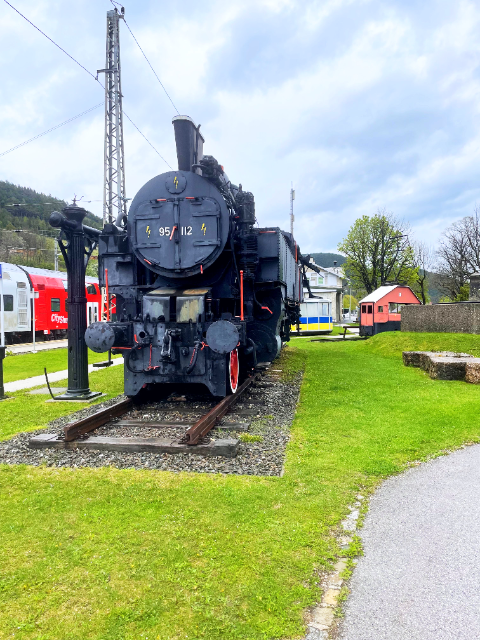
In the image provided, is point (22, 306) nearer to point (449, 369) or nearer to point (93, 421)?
point (93, 421)

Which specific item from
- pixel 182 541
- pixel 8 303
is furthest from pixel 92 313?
pixel 182 541

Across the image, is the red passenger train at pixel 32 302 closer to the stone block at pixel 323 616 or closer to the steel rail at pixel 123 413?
the steel rail at pixel 123 413

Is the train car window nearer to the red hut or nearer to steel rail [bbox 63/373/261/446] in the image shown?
steel rail [bbox 63/373/261/446]

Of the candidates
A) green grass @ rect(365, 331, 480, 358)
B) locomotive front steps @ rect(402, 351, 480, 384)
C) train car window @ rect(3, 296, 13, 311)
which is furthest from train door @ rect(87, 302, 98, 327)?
locomotive front steps @ rect(402, 351, 480, 384)

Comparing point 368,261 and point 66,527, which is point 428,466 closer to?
point 66,527

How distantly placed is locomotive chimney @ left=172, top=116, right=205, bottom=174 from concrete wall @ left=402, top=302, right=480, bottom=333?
471 inches

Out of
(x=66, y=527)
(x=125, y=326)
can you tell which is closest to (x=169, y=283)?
(x=125, y=326)

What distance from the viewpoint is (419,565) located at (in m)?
3.04

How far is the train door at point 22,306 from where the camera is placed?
2106 centimetres

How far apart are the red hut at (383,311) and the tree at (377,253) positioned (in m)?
13.4

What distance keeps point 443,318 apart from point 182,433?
1374 cm

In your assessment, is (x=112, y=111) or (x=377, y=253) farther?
(x=377, y=253)

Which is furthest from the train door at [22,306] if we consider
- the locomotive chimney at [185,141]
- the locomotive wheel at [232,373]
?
the locomotive wheel at [232,373]

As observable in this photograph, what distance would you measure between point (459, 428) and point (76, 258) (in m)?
7.28
